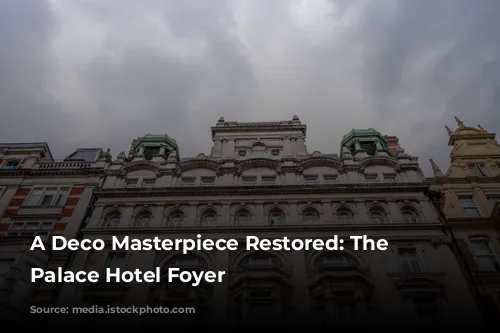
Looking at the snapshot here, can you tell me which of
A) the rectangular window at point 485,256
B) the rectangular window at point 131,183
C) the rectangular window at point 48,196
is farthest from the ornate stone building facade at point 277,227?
the rectangular window at point 48,196

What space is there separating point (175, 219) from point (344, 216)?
13.0 m

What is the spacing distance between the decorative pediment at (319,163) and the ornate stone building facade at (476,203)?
786 cm

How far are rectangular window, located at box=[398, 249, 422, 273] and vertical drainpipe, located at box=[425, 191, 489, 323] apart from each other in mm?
2812

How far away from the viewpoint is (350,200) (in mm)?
32250

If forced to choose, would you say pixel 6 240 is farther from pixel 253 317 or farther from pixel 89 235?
pixel 253 317

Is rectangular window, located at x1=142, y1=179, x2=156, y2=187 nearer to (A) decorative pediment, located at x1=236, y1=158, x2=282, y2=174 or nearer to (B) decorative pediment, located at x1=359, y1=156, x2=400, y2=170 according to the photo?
(A) decorative pediment, located at x1=236, y1=158, x2=282, y2=174

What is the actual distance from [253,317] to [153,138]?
2294cm

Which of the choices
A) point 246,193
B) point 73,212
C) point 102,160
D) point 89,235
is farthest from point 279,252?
point 102,160

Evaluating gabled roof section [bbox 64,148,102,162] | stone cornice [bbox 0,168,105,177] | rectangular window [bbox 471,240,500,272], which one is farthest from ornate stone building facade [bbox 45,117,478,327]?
gabled roof section [bbox 64,148,102,162]

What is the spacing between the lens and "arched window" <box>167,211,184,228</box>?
31.6 metres

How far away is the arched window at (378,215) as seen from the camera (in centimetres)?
3112

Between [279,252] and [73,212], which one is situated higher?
[73,212]

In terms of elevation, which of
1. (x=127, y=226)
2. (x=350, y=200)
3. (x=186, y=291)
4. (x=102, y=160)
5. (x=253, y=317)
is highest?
(x=102, y=160)

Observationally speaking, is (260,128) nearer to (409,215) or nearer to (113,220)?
(409,215)
